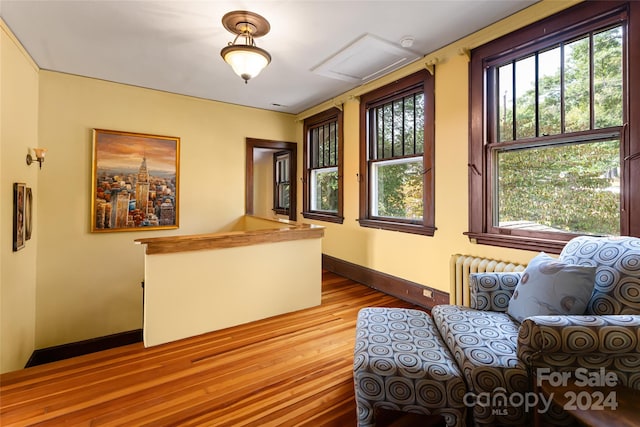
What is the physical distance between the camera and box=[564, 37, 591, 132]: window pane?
2.14 meters

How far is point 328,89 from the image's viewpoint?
4211 millimetres

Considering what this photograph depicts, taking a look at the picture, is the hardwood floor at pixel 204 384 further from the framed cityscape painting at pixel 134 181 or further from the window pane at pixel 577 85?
the window pane at pixel 577 85

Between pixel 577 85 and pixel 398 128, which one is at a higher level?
pixel 398 128

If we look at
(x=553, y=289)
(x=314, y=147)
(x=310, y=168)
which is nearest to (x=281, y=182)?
(x=310, y=168)

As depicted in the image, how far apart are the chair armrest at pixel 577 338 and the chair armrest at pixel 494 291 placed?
0.63 meters

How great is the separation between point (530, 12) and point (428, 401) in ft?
9.64

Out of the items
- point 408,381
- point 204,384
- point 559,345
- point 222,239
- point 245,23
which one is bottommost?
point 204,384

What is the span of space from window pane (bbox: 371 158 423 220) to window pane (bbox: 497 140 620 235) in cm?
92

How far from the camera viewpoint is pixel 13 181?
2.64 m

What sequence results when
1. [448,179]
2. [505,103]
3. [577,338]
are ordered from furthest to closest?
[448,179] → [505,103] → [577,338]

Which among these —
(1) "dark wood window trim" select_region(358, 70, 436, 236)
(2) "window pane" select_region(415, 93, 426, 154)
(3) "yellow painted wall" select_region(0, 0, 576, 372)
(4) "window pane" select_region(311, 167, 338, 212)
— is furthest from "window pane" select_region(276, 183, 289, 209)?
(2) "window pane" select_region(415, 93, 426, 154)

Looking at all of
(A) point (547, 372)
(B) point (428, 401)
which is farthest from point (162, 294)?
(A) point (547, 372)

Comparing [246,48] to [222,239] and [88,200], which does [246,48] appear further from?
[88,200]

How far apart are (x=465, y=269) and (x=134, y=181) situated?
435 centimetres
